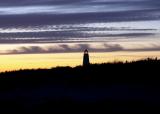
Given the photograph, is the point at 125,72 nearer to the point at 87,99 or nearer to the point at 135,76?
the point at 135,76

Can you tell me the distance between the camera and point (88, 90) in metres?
22.4

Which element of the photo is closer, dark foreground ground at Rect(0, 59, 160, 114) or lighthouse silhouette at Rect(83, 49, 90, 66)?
dark foreground ground at Rect(0, 59, 160, 114)

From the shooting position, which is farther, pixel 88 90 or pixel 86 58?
pixel 86 58

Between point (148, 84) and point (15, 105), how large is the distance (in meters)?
4.77

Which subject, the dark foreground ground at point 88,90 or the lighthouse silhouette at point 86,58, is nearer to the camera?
the dark foreground ground at point 88,90

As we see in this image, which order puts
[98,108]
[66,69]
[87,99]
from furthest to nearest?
[66,69]
[87,99]
[98,108]

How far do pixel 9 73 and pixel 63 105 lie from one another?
10.0 meters

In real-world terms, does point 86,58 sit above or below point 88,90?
above

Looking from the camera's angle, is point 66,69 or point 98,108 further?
point 66,69

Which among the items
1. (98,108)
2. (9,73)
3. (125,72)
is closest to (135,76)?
(125,72)

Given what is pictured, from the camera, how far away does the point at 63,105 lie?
794 inches

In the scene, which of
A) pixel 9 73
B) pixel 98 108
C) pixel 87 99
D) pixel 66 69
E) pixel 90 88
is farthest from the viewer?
pixel 9 73

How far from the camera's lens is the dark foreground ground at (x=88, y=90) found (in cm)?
1972

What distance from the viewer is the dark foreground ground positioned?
1972 cm
